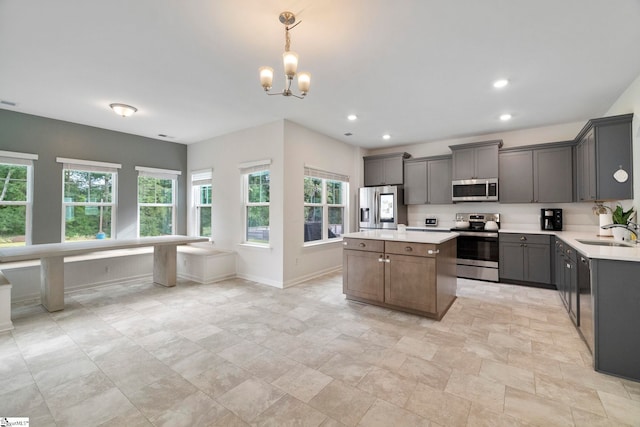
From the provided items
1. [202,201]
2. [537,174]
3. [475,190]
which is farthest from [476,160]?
[202,201]

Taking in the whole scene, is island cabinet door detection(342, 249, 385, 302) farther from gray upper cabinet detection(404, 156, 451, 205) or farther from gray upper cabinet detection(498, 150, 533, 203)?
gray upper cabinet detection(498, 150, 533, 203)

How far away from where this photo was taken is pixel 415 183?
585 centimetres

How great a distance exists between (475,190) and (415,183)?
1155 mm

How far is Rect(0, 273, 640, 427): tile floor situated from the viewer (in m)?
1.72

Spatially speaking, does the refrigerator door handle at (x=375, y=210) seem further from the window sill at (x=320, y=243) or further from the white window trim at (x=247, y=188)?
the white window trim at (x=247, y=188)

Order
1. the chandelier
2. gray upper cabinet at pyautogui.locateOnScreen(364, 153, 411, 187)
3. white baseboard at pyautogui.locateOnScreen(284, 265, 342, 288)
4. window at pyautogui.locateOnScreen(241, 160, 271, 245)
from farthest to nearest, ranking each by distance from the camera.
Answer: gray upper cabinet at pyautogui.locateOnScreen(364, 153, 411, 187)
window at pyautogui.locateOnScreen(241, 160, 271, 245)
white baseboard at pyautogui.locateOnScreen(284, 265, 342, 288)
the chandelier

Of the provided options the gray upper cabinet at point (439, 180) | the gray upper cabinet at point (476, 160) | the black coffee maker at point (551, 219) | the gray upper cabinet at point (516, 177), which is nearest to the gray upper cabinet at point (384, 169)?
the gray upper cabinet at point (439, 180)

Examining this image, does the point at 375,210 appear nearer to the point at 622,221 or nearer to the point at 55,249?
the point at 622,221

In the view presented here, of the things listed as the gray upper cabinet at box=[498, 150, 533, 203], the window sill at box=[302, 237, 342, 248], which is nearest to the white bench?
the window sill at box=[302, 237, 342, 248]

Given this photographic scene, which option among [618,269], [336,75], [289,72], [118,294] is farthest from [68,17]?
[618,269]

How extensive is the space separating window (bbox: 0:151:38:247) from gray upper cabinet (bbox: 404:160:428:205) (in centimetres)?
651

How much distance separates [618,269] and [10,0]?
4.83m

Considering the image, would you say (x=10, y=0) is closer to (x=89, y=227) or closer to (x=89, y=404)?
(x=89, y=404)

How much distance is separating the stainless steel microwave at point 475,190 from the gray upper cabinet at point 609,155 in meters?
1.41
